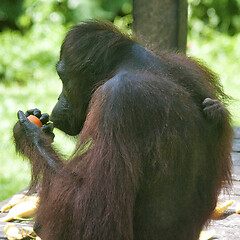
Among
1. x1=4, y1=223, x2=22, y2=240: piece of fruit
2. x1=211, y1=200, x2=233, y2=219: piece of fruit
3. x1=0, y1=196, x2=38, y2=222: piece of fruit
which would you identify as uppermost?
x1=0, y1=196, x2=38, y2=222: piece of fruit

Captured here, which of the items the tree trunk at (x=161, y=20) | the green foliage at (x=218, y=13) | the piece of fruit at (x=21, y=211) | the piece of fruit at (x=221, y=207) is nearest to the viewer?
the piece of fruit at (x=221, y=207)

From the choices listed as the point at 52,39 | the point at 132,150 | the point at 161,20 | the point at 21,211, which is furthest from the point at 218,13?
the point at 132,150

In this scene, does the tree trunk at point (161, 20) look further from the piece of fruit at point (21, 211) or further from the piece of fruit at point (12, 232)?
the piece of fruit at point (12, 232)

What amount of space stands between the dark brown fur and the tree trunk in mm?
1850

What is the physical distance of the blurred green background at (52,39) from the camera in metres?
7.44

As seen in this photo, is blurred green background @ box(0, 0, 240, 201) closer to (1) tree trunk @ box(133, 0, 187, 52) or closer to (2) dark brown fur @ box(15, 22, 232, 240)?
(1) tree trunk @ box(133, 0, 187, 52)

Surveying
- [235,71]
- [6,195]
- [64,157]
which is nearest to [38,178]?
[64,157]

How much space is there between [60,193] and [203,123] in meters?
0.72

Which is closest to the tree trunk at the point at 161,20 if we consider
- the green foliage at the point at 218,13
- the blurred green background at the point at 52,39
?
the blurred green background at the point at 52,39

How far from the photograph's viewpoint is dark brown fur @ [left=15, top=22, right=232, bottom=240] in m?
2.19

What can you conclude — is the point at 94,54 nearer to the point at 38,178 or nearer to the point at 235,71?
the point at 38,178

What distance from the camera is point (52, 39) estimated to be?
8820 millimetres

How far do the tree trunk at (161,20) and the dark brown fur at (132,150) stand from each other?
1850mm

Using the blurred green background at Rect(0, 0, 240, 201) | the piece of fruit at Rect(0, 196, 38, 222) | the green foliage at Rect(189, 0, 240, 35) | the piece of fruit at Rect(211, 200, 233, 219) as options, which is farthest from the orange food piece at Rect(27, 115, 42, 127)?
the green foliage at Rect(189, 0, 240, 35)
